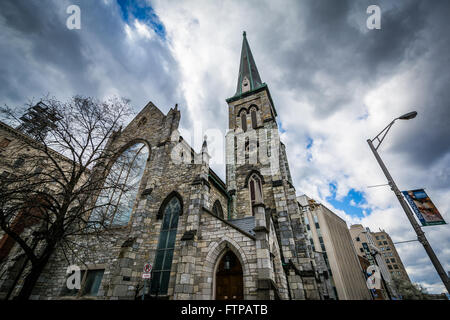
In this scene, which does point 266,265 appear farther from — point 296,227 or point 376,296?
point 376,296

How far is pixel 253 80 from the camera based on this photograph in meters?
26.1

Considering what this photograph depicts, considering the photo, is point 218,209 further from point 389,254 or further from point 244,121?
point 389,254

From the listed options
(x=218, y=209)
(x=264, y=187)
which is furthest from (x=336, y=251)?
(x=218, y=209)

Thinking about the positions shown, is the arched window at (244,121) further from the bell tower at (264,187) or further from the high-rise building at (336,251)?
the high-rise building at (336,251)

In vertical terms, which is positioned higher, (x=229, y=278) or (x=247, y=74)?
(x=247, y=74)

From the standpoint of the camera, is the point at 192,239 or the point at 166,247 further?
the point at 166,247

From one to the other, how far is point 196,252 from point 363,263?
6008cm

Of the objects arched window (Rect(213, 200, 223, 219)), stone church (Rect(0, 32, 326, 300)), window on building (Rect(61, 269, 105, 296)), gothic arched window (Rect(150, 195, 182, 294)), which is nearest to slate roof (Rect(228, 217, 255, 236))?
stone church (Rect(0, 32, 326, 300))

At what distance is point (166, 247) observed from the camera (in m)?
9.84

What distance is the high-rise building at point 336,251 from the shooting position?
31.6 m

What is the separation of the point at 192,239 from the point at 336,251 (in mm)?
38018

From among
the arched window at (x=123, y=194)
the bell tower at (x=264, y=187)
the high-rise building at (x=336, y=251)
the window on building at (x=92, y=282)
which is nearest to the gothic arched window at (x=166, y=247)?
the arched window at (x=123, y=194)
